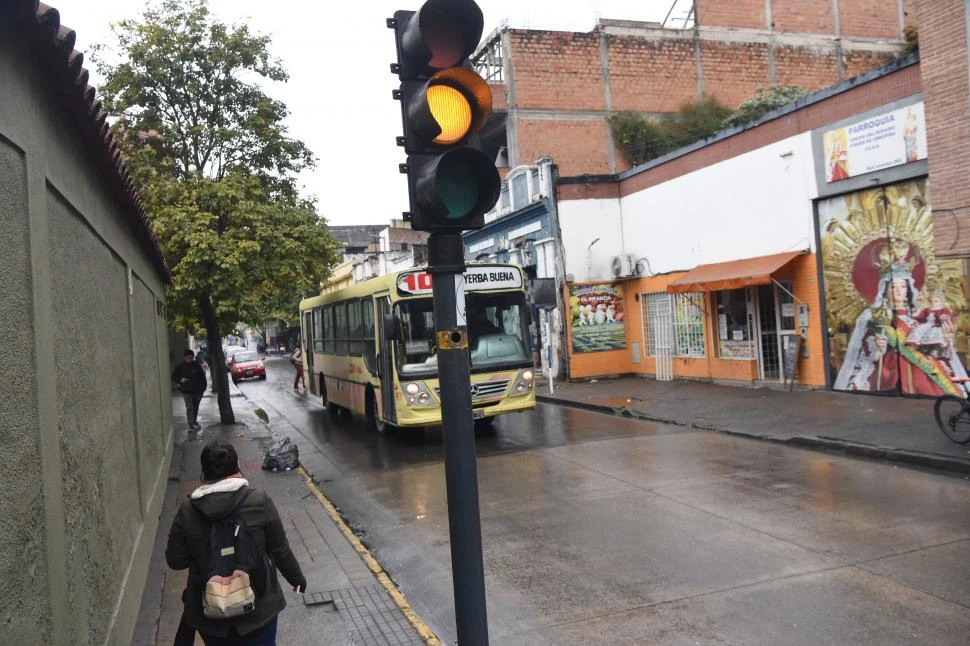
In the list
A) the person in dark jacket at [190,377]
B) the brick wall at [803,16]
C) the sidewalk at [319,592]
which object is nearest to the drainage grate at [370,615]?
the sidewalk at [319,592]

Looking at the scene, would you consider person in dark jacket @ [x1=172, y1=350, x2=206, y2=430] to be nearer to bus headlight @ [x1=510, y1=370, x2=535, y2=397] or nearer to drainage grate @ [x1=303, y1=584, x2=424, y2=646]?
bus headlight @ [x1=510, y1=370, x2=535, y2=397]

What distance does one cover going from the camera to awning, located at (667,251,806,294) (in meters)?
16.3

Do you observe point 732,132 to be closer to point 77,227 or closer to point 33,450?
point 77,227

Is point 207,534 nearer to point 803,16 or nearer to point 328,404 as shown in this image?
point 328,404

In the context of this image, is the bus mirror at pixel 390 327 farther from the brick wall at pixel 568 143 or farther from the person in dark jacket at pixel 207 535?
the brick wall at pixel 568 143

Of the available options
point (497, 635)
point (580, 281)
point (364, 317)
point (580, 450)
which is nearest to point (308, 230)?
point (364, 317)

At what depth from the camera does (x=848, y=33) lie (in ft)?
109

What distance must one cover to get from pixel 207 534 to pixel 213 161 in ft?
48.4

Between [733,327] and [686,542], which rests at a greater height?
[733,327]

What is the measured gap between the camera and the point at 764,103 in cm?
2700

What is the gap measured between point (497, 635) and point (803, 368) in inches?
524

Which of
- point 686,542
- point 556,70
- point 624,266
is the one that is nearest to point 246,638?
point 686,542

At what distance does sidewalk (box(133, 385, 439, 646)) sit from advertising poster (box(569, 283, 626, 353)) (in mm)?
13367

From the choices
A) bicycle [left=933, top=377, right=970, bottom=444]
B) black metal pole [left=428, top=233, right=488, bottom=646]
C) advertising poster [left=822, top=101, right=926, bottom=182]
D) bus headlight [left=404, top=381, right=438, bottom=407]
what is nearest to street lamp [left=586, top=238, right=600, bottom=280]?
advertising poster [left=822, top=101, right=926, bottom=182]
